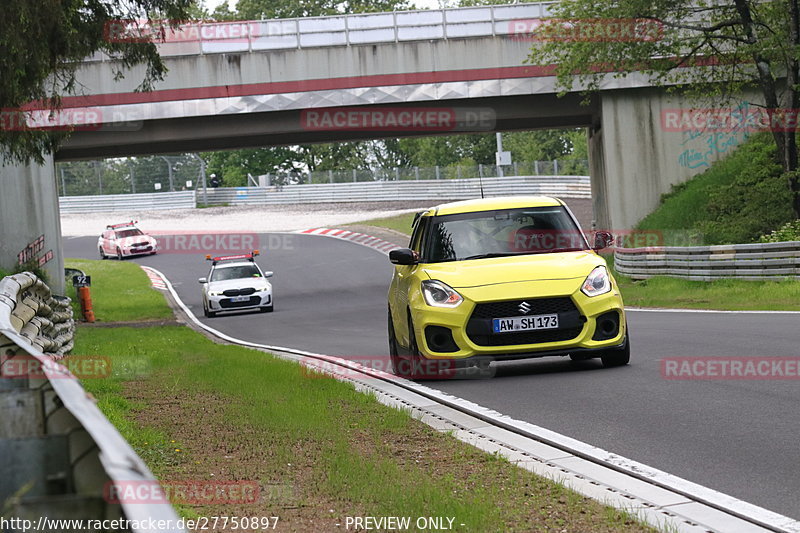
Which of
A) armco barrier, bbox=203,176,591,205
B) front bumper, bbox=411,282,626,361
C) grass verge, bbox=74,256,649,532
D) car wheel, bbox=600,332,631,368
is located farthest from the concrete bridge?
armco barrier, bbox=203,176,591,205

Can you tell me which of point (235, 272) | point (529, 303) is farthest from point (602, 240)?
point (235, 272)

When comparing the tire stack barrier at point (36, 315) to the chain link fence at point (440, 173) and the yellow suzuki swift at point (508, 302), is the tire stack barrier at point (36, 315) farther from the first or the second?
the chain link fence at point (440, 173)

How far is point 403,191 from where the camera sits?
259ft

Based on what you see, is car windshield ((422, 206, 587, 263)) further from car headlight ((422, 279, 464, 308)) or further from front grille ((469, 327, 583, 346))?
front grille ((469, 327, 583, 346))

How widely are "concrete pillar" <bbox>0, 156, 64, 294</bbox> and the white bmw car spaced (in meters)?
4.83

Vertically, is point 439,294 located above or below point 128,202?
below

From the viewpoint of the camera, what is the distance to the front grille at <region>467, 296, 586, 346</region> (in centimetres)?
1141

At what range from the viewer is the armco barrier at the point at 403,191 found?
7344 cm

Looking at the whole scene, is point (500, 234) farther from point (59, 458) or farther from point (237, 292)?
point (237, 292)

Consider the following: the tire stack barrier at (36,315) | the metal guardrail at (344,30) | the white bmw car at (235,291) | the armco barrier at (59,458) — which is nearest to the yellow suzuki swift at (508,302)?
the tire stack barrier at (36,315)

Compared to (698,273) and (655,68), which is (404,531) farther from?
(655,68)

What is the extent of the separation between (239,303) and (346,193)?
4812 centimetres

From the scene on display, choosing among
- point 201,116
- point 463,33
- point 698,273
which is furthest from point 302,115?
point 698,273

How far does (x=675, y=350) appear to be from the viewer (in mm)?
13336
